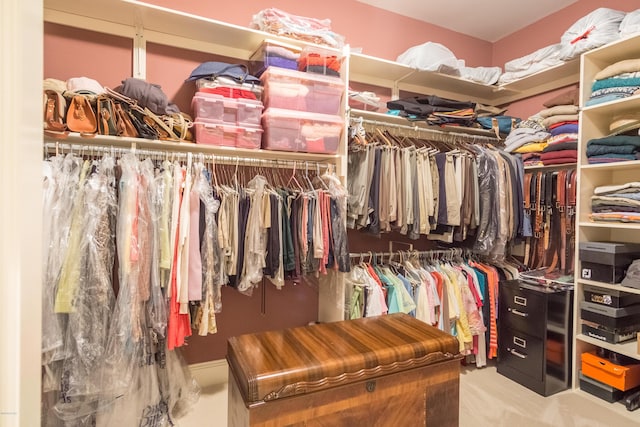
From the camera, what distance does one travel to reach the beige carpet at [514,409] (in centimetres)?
203

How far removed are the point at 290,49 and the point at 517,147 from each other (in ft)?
6.86

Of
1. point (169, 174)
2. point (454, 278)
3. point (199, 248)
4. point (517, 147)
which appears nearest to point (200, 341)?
point (199, 248)

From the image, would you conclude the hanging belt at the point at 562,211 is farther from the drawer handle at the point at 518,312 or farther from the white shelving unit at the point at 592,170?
the drawer handle at the point at 518,312

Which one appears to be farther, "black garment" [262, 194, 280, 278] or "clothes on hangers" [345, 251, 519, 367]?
"clothes on hangers" [345, 251, 519, 367]

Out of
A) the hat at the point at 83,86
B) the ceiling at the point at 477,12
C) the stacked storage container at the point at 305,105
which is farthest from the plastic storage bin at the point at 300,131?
the ceiling at the point at 477,12

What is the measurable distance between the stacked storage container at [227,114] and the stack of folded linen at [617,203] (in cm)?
239

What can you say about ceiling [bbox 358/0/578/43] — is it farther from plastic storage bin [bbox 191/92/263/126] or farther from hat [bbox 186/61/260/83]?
plastic storage bin [bbox 191/92/263/126]

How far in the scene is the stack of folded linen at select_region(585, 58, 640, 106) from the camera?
2162mm

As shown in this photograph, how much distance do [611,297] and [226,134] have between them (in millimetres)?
2740

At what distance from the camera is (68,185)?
1.69 m

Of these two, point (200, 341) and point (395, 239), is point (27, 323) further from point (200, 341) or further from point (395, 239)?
point (395, 239)

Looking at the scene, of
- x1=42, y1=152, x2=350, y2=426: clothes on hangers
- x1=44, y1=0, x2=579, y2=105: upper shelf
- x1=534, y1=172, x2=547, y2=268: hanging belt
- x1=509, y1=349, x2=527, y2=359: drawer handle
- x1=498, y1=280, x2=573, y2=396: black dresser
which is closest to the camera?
x1=42, y1=152, x2=350, y2=426: clothes on hangers

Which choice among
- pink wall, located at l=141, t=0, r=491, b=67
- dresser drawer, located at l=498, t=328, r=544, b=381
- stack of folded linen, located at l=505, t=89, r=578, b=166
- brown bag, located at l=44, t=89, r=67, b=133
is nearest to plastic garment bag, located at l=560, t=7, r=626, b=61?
stack of folded linen, located at l=505, t=89, r=578, b=166

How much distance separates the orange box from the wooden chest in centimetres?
153
